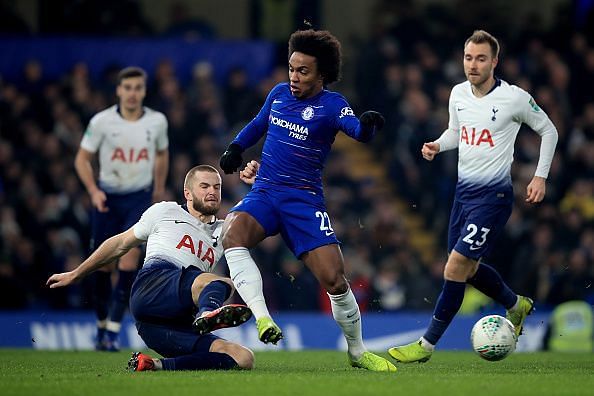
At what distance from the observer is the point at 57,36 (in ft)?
63.9

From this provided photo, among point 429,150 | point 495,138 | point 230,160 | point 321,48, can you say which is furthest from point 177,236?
point 495,138

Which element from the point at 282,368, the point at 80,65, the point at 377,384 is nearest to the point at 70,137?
the point at 80,65

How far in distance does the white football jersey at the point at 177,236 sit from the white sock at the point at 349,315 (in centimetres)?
106

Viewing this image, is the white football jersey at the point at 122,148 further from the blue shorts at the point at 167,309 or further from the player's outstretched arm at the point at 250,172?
the blue shorts at the point at 167,309

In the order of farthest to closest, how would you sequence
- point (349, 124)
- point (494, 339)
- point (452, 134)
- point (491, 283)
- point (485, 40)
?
point (491, 283) < point (452, 134) < point (485, 40) < point (494, 339) < point (349, 124)

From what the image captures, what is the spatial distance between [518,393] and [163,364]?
2.72 m

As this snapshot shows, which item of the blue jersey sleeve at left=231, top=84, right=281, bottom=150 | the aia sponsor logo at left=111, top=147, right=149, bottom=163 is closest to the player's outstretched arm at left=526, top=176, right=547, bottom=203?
the blue jersey sleeve at left=231, top=84, right=281, bottom=150

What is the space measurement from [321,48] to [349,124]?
0.76 metres

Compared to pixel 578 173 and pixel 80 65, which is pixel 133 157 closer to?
pixel 80 65

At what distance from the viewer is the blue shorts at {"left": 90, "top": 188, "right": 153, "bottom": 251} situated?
40.9 feet

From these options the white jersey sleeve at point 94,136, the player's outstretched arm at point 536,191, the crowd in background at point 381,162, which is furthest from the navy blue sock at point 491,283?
the crowd in background at point 381,162

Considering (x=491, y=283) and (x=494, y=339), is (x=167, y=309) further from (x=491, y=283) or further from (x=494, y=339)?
(x=491, y=283)

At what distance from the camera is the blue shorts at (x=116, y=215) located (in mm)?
12477

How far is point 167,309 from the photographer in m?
8.84
